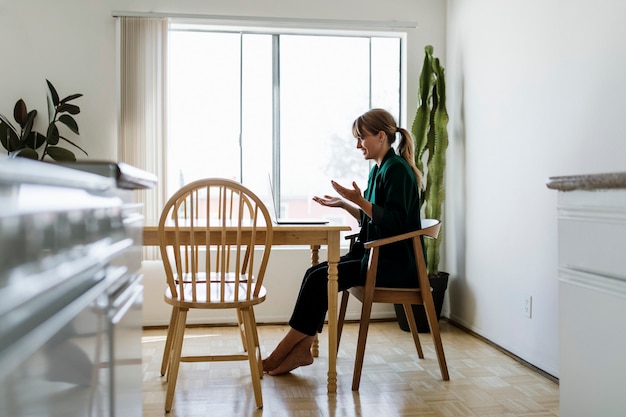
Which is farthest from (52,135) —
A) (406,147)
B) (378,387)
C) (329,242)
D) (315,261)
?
(378,387)

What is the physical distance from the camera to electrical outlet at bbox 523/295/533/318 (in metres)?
3.13

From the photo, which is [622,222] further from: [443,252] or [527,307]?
[443,252]

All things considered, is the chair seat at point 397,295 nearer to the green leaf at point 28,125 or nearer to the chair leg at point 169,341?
the chair leg at point 169,341

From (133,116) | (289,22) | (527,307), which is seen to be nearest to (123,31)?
(133,116)

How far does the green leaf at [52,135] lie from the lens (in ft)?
12.4

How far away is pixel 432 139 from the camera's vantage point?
13.4 feet

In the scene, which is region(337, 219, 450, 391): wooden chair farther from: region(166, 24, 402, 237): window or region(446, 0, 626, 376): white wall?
region(166, 24, 402, 237): window

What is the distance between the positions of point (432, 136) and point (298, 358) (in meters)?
1.87

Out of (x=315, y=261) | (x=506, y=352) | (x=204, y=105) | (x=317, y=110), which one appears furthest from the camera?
(x=317, y=110)

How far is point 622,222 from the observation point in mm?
1518

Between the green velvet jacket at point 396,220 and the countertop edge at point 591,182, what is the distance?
1013 mm

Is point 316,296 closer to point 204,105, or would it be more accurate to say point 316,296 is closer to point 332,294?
point 332,294

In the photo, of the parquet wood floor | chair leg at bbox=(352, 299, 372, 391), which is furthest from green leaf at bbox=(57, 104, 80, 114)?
chair leg at bbox=(352, 299, 372, 391)

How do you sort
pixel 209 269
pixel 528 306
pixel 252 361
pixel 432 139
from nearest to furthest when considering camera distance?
pixel 209 269, pixel 252 361, pixel 528 306, pixel 432 139
